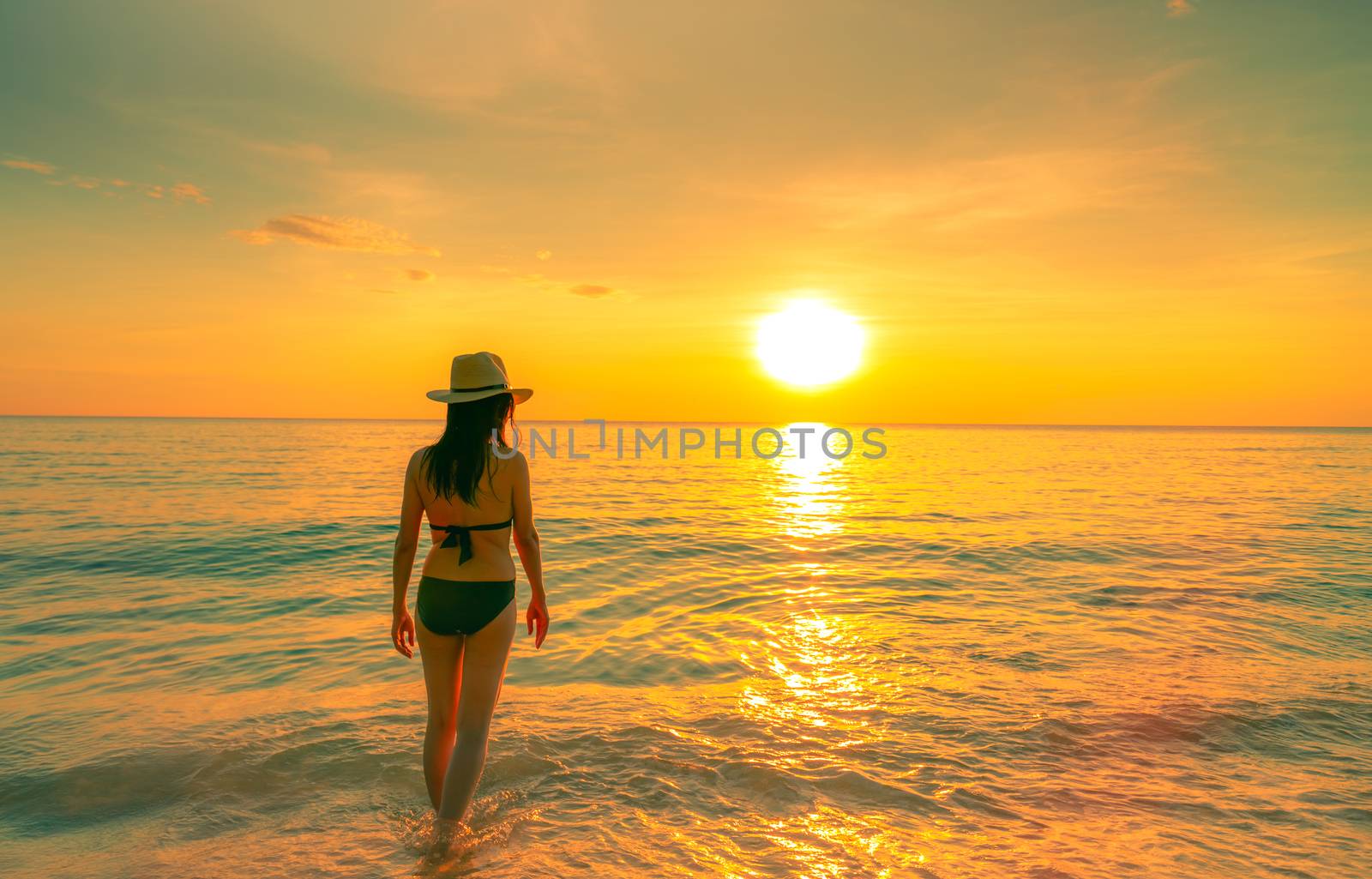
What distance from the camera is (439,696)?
4.41 meters

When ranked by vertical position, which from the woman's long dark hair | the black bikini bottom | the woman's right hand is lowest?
the woman's right hand

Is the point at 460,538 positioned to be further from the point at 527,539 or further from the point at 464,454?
the point at 464,454

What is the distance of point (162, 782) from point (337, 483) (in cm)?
3078

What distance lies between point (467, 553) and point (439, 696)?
0.94 meters

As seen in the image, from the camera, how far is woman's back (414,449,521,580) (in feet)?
13.7

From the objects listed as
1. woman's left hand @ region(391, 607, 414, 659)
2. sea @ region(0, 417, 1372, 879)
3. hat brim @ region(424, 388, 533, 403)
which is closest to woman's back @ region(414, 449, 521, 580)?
hat brim @ region(424, 388, 533, 403)

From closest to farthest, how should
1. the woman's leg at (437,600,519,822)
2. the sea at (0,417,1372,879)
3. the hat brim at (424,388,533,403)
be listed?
the hat brim at (424,388,533,403)
the woman's leg at (437,600,519,822)
the sea at (0,417,1372,879)

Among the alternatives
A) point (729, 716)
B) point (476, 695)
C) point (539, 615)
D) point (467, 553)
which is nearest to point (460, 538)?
point (467, 553)

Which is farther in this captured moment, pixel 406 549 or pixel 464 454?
pixel 406 549

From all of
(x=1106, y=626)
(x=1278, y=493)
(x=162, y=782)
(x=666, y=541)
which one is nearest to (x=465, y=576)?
(x=162, y=782)

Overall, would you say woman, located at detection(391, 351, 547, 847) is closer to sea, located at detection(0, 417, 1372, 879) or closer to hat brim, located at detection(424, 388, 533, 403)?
hat brim, located at detection(424, 388, 533, 403)

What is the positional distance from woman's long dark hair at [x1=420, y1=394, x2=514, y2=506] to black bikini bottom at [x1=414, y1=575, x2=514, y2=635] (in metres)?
0.50

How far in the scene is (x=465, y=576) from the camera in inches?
167

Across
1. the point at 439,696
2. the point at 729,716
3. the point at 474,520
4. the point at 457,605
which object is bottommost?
the point at 729,716
